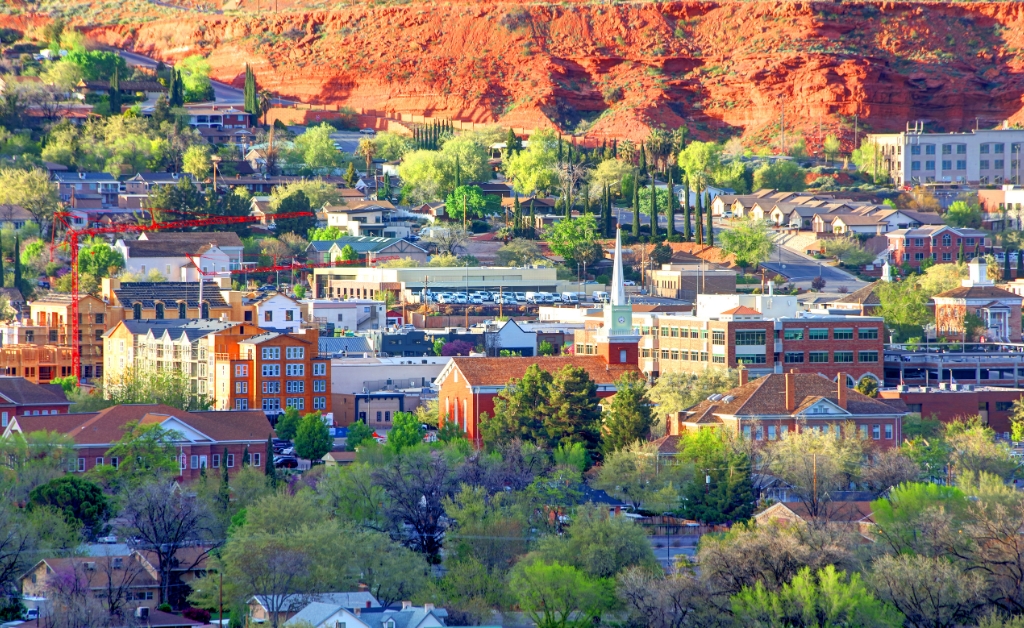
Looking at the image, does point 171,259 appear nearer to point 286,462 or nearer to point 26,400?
point 26,400

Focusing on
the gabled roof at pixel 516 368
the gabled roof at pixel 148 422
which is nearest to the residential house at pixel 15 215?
the gabled roof at pixel 516 368

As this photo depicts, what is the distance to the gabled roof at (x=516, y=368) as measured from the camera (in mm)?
100062

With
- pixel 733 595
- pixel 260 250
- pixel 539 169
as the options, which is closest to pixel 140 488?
pixel 733 595

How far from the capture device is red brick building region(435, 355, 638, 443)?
325 feet

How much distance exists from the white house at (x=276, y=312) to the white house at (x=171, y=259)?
1605 cm

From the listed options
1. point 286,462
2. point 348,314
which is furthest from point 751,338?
point 348,314

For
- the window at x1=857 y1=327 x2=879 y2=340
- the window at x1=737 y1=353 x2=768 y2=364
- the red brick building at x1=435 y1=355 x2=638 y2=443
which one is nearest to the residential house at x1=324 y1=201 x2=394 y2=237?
the red brick building at x1=435 y1=355 x2=638 y2=443

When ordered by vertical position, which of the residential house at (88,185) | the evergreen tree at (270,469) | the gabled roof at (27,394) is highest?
the residential house at (88,185)

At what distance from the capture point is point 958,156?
18662cm

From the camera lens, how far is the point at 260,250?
151 m

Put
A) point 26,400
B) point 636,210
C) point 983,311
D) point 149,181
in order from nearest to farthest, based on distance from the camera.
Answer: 1. point 26,400
2. point 983,311
3. point 636,210
4. point 149,181

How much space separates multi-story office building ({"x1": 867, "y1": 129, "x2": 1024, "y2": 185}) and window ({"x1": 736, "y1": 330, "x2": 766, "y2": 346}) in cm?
8195

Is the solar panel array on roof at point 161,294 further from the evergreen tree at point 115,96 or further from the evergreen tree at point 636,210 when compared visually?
the evergreen tree at point 115,96

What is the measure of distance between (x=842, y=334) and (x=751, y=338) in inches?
174
